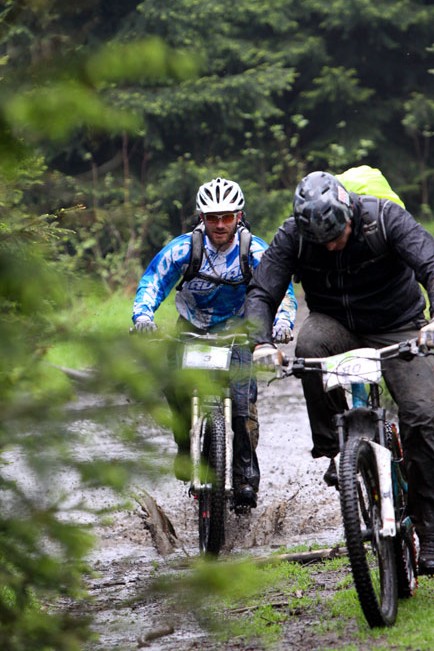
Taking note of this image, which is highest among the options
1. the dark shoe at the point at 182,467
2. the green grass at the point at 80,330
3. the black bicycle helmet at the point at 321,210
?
the green grass at the point at 80,330

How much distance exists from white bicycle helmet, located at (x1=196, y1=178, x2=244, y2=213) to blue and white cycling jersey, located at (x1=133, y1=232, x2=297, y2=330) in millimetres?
202

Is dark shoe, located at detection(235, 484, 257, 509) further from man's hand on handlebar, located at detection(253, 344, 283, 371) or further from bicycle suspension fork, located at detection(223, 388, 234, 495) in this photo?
man's hand on handlebar, located at detection(253, 344, 283, 371)

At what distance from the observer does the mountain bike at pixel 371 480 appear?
16.0 feet

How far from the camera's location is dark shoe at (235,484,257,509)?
7598 millimetres

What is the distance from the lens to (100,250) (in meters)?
23.2

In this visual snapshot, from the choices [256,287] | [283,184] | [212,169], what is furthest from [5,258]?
[283,184]

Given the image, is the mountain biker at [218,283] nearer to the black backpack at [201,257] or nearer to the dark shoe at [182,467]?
the black backpack at [201,257]

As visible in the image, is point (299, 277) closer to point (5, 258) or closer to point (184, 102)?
point (5, 258)

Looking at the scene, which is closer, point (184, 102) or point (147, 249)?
point (184, 102)

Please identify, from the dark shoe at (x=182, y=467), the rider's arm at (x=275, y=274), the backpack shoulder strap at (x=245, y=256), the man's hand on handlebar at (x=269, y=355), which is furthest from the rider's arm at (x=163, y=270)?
the dark shoe at (x=182, y=467)

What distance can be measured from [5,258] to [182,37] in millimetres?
20323

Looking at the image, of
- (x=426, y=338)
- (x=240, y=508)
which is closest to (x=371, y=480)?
(x=426, y=338)

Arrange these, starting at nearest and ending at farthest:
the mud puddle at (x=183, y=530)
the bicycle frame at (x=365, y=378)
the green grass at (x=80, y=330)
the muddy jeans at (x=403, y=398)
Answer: the green grass at (x=80, y=330), the mud puddle at (x=183, y=530), the bicycle frame at (x=365, y=378), the muddy jeans at (x=403, y=398)

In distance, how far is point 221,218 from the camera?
7668mm
